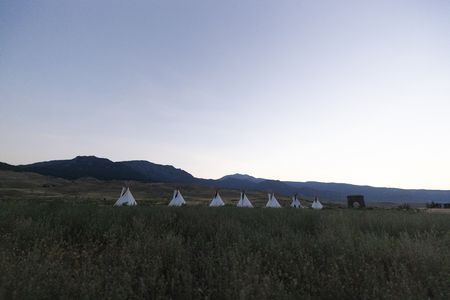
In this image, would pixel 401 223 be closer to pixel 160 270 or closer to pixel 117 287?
pixel 160 270

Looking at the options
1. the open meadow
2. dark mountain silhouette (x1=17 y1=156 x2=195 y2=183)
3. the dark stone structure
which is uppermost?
dark mountain silhouette (x1=17 y1=156 x2=195 y2=183)

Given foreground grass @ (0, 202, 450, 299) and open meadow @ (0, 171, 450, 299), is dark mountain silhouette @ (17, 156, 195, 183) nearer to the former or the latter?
foreground grass @ (0, 202, 450, 299)

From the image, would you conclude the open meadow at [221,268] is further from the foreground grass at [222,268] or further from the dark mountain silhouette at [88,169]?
Answer: the dark mountain silhouette at [88,169]

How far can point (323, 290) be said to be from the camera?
3.84 metres

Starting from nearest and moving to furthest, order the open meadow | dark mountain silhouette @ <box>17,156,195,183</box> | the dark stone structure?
the open meadow → the dark stone structure → dark mountain silhouette @ <box>17,156,195,183</box>

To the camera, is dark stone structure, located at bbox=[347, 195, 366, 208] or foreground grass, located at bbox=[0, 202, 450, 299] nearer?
foreground grass, located at bbox=[0, 202, 450, 299]

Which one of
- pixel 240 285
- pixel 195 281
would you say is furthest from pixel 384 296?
pixel 195 281

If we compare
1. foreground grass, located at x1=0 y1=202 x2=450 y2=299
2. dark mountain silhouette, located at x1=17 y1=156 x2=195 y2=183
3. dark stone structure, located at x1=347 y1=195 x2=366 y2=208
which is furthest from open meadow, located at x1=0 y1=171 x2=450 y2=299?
dark mountain silhouette, located at x1=17 y1=156 x2=195 y2=183

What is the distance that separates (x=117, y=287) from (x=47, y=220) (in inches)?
161

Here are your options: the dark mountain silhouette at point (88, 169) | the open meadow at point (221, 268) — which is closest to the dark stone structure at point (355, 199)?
the open meadow at point (221, 268)

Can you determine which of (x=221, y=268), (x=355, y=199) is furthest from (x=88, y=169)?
(x=221, y=268)

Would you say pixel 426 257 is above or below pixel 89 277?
above

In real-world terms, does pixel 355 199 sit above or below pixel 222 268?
above

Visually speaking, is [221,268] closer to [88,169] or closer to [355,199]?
[355,199]
